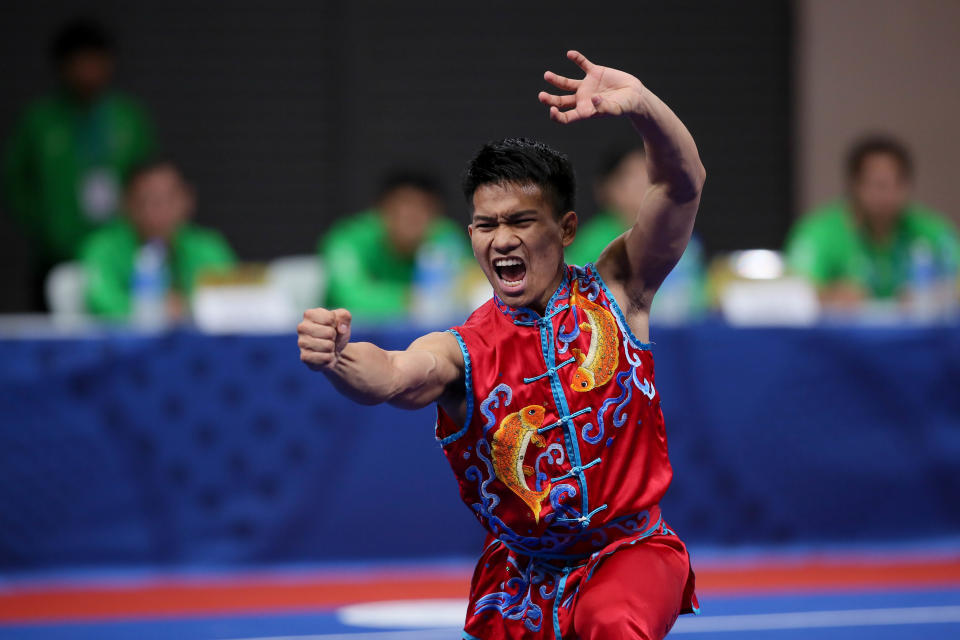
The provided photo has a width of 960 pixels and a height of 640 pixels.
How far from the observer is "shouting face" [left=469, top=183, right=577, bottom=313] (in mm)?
2518

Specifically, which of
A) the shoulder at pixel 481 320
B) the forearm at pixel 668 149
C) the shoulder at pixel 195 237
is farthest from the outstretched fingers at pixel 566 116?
the shoulder at pixel 195 237

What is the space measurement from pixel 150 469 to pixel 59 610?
25.9 inches

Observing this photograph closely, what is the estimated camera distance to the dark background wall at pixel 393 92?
8.63 metres

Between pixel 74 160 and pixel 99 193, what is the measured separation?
0.24m

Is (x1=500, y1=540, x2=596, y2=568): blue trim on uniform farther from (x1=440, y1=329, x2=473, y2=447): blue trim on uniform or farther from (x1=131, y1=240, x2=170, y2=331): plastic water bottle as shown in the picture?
(x1=131, y1=240, x2=170, y2=331): plastic water bottle

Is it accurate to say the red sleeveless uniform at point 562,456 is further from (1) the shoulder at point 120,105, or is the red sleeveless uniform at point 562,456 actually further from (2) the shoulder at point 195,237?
(1) the shoulder at point 120,105

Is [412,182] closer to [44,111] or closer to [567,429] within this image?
[44,111]

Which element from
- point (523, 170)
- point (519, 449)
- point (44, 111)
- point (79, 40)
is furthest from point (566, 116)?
point (44, 111)

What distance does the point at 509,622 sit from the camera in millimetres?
2619

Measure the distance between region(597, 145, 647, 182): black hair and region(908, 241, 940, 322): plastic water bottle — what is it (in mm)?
1416

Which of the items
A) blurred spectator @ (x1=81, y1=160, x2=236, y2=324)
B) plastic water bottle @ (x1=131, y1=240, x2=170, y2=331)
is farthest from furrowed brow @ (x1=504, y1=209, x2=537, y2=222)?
blurred spectator @ (x1=81, y1=160, x2=236, y2=324)

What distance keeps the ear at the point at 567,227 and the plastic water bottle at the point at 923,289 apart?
3.15 meters

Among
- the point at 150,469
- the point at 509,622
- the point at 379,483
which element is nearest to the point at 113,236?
the point at 150,469

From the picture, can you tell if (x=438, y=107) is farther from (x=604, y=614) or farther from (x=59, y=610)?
(x=604, y=614)
